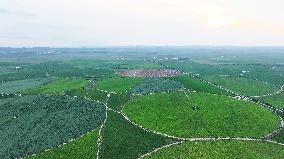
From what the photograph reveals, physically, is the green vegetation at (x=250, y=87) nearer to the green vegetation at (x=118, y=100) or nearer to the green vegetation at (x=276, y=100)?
the green vegetation at (x=276, y=100)

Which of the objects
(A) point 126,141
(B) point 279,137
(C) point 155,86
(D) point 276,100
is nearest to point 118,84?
(C) point 155,86

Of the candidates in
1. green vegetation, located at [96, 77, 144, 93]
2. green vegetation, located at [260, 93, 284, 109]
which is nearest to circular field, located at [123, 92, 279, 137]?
green vegetation, located at [260, 93, 284, 109]

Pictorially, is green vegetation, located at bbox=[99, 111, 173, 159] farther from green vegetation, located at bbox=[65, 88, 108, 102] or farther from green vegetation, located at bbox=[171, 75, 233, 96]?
green vegetation, located at bbox=[171, 75, 233, 96]

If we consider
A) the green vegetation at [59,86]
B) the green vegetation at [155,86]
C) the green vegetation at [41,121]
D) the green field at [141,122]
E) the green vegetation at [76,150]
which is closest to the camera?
the green vegetation at [76,150]

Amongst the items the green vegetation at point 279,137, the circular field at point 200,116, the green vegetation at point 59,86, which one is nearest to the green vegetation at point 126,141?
the circular field at point 200,116

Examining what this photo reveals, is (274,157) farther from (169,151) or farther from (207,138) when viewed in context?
(169,151)

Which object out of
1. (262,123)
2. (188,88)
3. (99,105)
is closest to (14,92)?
(99,105)

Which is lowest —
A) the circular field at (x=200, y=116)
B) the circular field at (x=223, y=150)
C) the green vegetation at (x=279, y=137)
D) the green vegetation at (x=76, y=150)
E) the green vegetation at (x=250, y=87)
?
the green vegetation at (x=76, y=150)
